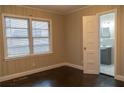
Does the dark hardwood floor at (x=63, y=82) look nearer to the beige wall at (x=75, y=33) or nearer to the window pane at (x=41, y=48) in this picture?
the beige wall at (x=75, y=33)

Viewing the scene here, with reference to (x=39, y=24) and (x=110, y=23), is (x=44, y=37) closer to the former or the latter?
(x=39, y=24)

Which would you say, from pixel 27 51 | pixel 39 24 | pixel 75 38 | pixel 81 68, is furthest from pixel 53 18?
pixel 81 68

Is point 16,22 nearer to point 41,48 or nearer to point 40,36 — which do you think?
point 40,36

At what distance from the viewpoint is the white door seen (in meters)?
4.14

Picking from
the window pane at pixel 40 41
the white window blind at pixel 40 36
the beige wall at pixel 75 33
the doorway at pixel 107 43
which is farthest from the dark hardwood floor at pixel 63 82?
the doorway at pixel 107 43

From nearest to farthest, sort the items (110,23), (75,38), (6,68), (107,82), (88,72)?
(107,82) < (6,68) < (88,72) < (75,38) < (110,23)

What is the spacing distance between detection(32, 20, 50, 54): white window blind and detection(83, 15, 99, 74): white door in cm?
164

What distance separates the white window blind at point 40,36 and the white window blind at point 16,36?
35 centimetres

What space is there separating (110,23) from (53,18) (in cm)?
298

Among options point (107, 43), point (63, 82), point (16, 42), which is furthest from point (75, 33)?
point (16, 42)

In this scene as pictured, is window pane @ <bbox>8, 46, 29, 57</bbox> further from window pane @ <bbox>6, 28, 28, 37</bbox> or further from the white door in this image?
the white door

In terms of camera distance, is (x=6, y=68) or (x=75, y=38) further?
(x=75, y=38)
